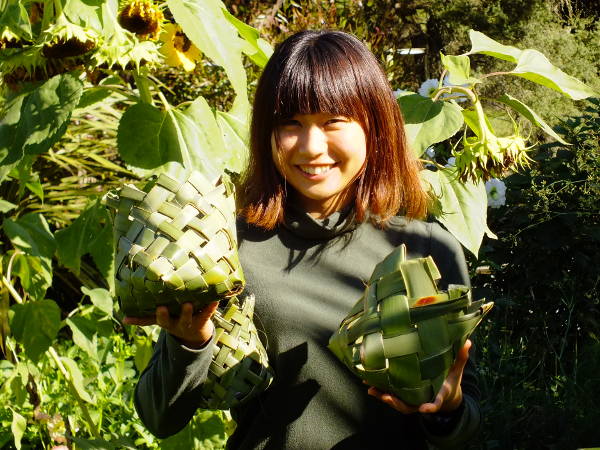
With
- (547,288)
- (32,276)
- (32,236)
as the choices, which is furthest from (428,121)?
(547,288)

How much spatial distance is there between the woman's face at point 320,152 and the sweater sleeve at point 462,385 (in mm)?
190

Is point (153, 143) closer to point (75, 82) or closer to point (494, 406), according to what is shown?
point (75, 82)

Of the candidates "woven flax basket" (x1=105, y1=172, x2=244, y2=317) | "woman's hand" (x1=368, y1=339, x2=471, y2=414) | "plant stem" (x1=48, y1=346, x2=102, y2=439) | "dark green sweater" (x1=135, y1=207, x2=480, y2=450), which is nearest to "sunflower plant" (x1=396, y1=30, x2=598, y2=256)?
"dark green sweater" (x1=135, y1=207, x2=480, y2=450)

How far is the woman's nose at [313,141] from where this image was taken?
1.20 m

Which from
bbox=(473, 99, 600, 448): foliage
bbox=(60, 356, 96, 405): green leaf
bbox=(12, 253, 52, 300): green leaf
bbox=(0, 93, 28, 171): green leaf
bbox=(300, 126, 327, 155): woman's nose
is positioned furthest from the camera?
bbox=(473, 99, 600, 448): foliage

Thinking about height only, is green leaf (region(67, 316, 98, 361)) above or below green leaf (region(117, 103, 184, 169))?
below

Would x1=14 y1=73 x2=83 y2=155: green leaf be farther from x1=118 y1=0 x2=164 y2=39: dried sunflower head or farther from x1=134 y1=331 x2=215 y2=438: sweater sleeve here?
x1=134 y1=331 x2=215 y2=438: sweater sleeve

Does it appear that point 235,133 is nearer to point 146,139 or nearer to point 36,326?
point 146,139

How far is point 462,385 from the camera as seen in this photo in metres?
1.24

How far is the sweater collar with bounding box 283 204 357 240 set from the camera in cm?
128

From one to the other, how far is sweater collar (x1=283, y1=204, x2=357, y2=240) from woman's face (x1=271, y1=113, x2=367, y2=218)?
48 millimetres

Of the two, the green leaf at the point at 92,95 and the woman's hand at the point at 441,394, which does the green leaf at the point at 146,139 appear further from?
the woman's hand at the point at 441,394

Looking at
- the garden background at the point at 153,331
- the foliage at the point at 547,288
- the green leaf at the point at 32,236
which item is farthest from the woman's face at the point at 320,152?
the foliage at the point at 547,288

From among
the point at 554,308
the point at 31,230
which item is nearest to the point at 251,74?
the point at 554,308
